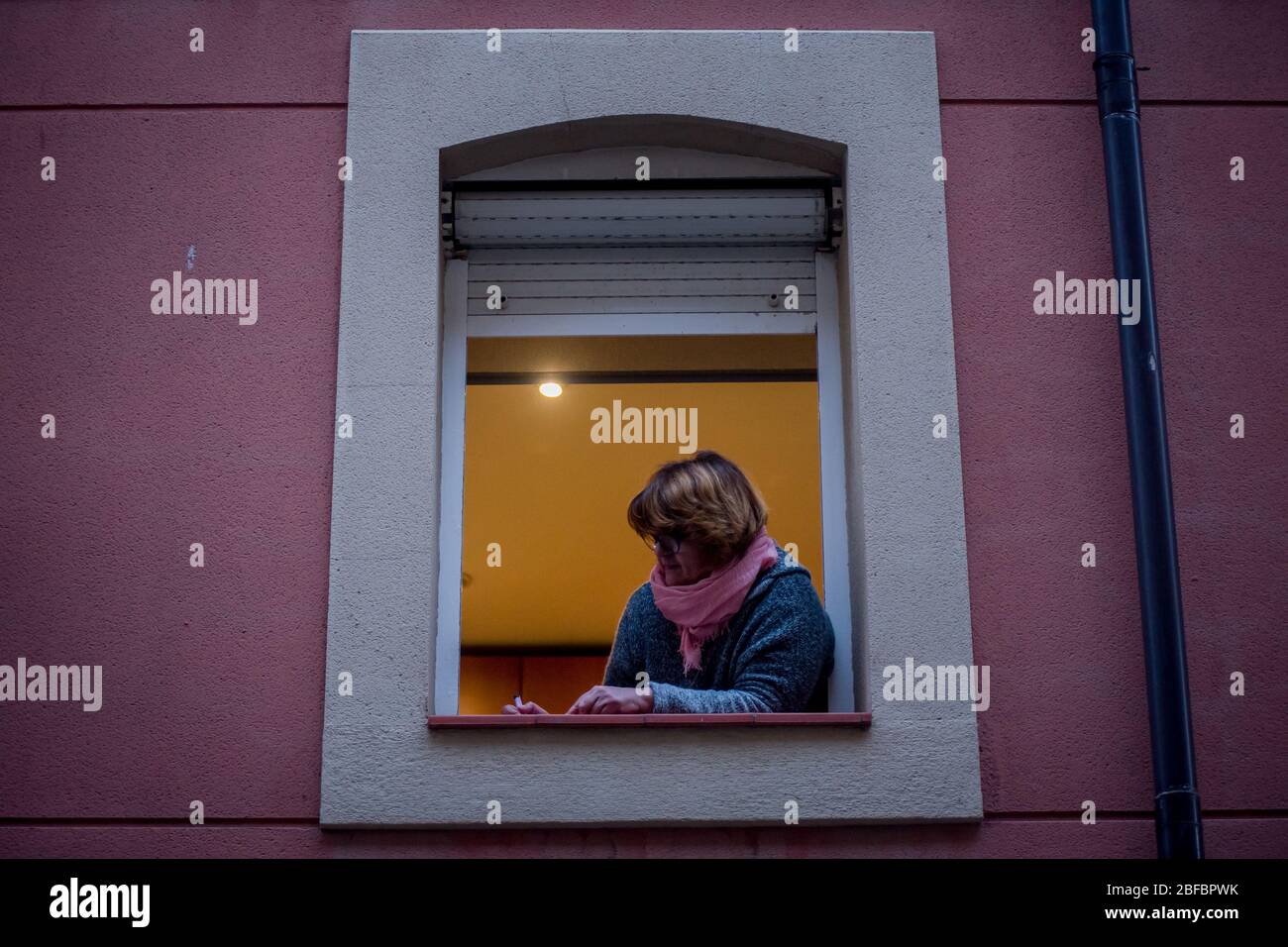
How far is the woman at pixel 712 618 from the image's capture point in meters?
4.71

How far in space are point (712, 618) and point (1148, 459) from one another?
149cm

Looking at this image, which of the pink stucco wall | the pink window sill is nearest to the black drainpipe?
the pink stucco wall

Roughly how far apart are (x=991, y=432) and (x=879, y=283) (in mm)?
627

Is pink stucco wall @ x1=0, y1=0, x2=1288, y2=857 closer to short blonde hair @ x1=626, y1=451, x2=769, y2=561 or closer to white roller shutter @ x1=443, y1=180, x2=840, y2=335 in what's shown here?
white roller shutter @ x1=443, y1=180, x2=840, y2=335

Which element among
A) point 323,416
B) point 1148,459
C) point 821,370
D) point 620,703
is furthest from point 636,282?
point 1148,459

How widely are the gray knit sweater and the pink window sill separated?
5 centimetres

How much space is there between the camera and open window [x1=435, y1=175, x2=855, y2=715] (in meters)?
5.25

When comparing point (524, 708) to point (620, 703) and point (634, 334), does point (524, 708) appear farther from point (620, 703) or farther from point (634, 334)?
point (634, 334)

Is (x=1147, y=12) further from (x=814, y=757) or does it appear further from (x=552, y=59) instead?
(x=814, y=757)

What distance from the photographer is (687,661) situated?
16.3ft

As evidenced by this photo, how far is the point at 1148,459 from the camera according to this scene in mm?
4824

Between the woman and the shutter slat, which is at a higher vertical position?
the shutter slat

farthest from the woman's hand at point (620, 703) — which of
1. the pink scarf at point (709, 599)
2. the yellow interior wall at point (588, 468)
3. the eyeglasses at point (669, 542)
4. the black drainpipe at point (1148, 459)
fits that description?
the black drainpipe at point (1148, 459)

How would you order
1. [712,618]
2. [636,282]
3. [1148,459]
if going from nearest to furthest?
[1148,459], [712,618], [636,282]
